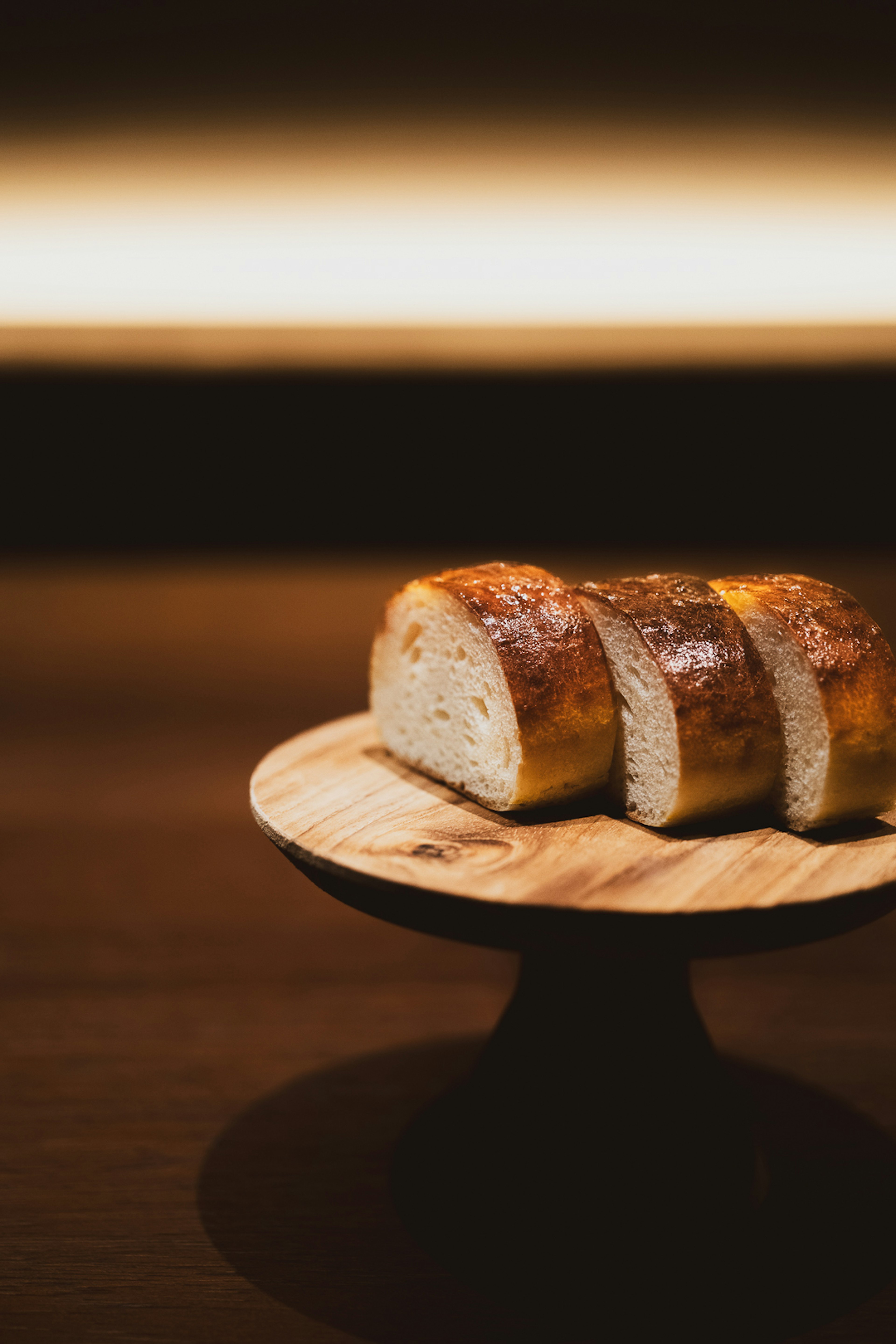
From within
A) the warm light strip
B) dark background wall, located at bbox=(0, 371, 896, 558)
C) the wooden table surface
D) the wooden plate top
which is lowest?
the wooden table surface

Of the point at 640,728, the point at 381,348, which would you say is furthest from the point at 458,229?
the point at 640,728

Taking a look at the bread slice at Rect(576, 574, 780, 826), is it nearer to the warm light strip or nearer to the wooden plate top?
the wooden plate top

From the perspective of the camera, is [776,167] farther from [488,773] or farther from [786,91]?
[488,773]


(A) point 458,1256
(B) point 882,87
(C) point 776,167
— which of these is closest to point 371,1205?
(A) point 458,1256

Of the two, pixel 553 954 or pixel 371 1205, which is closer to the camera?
pixel 553 954

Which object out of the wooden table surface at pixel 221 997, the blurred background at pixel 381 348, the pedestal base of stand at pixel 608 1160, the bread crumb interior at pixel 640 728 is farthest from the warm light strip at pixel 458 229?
the pedestal base of stand at pixel 608 1160

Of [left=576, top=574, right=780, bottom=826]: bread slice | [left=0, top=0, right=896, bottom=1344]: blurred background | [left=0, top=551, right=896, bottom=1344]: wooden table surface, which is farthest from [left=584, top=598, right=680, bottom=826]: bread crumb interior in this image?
[left=0, top=0, right=896, bottom=1344]: blurred background

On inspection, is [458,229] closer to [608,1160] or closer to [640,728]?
[640,728]
